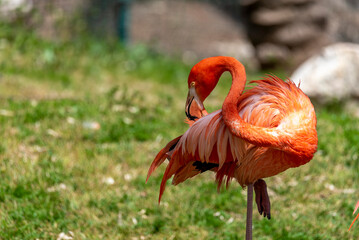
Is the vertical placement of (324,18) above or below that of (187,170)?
below

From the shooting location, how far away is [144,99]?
20.0 ft

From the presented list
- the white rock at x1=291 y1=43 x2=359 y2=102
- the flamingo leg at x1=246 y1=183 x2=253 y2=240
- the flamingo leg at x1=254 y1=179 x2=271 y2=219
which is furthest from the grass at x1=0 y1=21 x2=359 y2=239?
the flamingo leg at x1=246 y1=183 x2=253 y2=240

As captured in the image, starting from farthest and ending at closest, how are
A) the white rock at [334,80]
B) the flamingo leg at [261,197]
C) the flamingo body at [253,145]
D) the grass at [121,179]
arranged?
the white rock at [334,80] < the grass at [121,179] < the flamingo leg at [261,197] < the flamingo body at [253,145]

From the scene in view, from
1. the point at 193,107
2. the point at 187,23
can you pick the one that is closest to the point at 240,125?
the point at 193,107

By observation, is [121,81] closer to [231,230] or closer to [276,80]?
[231,230]

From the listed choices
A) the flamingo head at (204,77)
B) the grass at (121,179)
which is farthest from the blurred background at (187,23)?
the flamingo head at (204,77)

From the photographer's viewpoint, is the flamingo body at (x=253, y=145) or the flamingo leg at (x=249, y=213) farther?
the flamingo leg at (x=249, y=213)

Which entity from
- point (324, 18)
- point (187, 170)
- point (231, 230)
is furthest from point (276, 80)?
point (324, 18)

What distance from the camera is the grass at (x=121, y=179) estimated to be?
3266 millimetres

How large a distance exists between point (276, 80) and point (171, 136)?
7.61 feet

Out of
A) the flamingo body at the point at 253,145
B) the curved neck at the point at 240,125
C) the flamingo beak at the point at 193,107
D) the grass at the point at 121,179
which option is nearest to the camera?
the curved neck at the point at 240,125

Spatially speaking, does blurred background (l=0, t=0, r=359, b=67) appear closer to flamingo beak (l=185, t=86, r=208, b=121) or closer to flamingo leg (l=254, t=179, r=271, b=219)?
flamingo beak (l=185, t=86, r=208, b=121)

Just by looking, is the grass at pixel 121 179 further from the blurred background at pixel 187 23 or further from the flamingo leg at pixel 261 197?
the blurred background at pixel 187 23

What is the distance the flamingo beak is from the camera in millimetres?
2543
